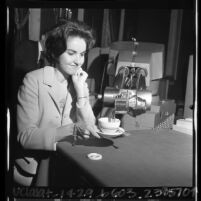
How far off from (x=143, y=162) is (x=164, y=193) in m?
0.18

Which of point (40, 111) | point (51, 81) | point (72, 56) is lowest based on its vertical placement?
point (40, 111)

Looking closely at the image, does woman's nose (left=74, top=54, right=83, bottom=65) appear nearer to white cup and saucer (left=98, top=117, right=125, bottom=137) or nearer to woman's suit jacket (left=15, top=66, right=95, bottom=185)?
woman's suit jacket (left=15, top=66, right=95, bottom=185)

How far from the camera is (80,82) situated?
1.28 m

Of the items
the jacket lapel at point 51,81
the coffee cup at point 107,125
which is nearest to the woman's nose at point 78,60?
the jacket lapel at point 51,81

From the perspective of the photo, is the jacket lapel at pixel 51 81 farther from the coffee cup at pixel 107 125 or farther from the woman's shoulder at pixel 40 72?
the coffee cup at pixel 107 125

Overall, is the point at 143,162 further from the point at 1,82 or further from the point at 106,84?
the point at 1,82

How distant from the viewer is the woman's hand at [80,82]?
1278 millimetres

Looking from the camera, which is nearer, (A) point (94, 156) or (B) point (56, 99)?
(A) point (94, 156)

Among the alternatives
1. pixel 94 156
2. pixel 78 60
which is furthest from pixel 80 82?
pixel 94 156

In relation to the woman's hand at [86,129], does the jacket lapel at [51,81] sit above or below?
above

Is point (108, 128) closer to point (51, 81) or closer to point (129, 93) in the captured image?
point (129, 93)

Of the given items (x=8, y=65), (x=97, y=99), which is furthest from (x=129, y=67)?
(x=8, y=65)

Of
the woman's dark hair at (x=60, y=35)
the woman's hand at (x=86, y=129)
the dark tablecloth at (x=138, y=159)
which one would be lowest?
the dark tablecloth at (x=138, y=159)

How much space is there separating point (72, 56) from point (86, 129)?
32cm
